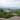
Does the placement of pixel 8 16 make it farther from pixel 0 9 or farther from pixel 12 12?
pixel 0 9

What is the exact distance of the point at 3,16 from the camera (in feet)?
3.41

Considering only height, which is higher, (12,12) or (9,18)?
(12,12)

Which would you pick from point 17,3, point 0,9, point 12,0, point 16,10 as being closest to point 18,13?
point 16,10

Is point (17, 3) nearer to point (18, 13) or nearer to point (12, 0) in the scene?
point (12, 0)

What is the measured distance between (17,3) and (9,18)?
44 cm

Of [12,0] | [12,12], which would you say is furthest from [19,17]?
[12,0]

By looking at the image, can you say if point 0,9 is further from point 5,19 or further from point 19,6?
point 19,6

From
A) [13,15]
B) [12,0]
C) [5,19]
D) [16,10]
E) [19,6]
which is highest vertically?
[12,0]

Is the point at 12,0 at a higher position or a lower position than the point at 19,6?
higher

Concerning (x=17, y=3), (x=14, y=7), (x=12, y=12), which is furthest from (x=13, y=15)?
(x=17, y=3)

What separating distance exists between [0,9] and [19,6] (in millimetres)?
499

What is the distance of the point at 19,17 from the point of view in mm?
1036

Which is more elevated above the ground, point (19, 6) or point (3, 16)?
point (19, 6)

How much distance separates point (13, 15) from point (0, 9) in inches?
14.5
